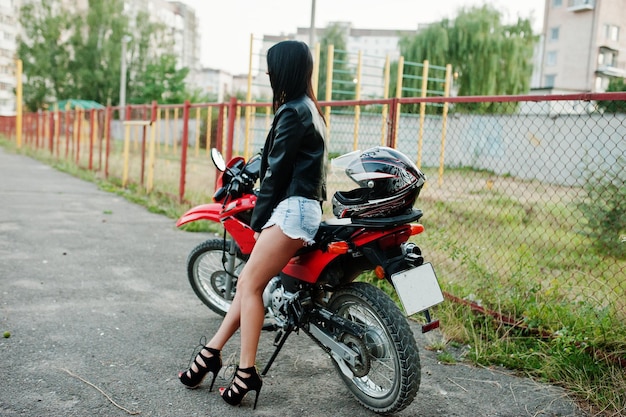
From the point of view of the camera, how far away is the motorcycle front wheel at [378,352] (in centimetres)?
294

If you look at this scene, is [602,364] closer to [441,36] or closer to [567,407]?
[567,407]

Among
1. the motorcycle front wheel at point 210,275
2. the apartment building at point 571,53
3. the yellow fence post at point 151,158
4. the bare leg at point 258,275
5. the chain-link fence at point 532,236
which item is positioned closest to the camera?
the bare leg at point 258,275

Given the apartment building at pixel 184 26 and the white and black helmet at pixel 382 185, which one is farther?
the apartment building at pixel 184 26

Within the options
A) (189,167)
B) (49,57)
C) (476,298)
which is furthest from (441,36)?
(49,57)

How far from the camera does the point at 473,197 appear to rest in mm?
8758

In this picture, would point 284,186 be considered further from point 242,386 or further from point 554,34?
point 554,34

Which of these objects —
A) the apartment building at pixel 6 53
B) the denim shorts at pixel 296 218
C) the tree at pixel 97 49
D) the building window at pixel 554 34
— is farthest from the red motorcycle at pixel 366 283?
the apartment building at pixel 6 53

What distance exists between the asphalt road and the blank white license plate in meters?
0.67

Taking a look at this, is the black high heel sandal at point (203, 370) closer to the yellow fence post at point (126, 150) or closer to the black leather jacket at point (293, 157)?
the black leather jacket at point (293, 157)

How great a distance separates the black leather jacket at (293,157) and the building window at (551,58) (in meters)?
49.0

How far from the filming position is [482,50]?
92.7 feet

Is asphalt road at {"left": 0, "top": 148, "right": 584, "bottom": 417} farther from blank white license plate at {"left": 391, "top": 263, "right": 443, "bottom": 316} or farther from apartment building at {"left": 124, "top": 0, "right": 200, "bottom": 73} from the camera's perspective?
apartment building at {"left": 124, "top": 0, "right": 200, "bottom": 73}

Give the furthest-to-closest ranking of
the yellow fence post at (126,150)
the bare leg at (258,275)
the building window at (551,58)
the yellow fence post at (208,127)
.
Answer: the building window at (551,58) → the yellow fence post at (126,150) → the yellow fence post at (208,127) → the bare leg at (258,275)

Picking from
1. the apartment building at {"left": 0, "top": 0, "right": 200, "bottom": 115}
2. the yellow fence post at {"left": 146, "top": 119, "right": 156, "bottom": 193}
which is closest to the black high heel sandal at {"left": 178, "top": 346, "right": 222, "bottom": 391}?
the yellow fence post at {"left": 146, "top": 119, "right": 156, "bottom": 193}
